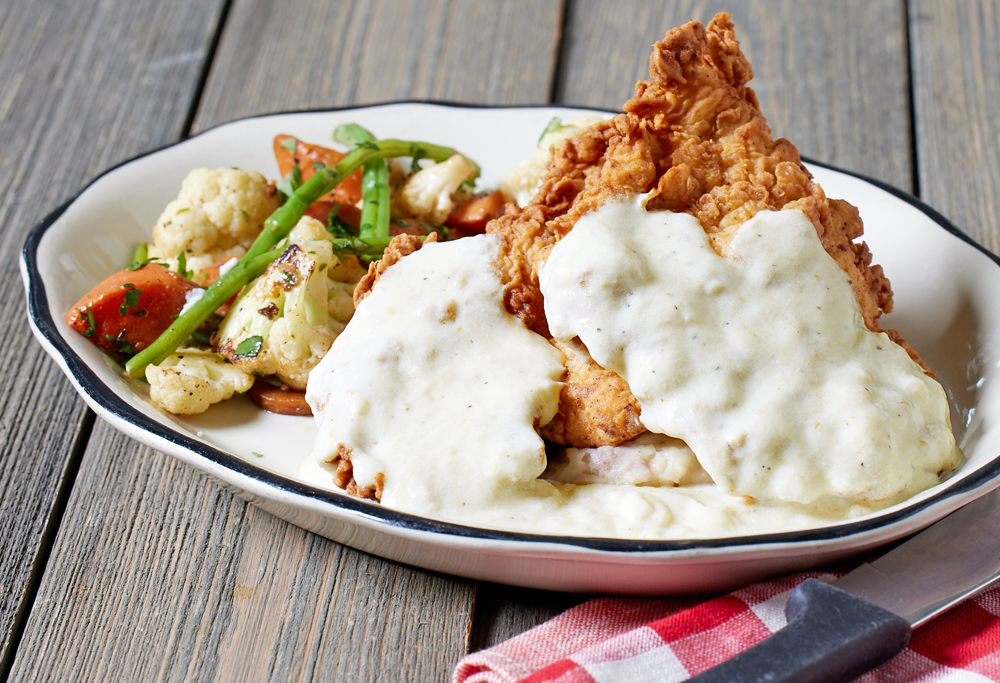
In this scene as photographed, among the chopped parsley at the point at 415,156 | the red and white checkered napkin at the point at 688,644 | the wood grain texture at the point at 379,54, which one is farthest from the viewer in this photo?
the wood grain texture at the point at 379,54

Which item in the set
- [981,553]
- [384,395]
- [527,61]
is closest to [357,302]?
[384,395]

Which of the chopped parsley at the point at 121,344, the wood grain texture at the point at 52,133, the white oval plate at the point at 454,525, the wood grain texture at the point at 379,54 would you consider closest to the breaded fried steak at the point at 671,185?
the white oval plate at the point at 454,525

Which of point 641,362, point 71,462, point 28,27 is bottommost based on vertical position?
point 71,462

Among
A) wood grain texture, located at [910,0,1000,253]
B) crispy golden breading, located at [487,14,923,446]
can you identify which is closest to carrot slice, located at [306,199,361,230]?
crispy golden breading, located at [487,14,923,446]

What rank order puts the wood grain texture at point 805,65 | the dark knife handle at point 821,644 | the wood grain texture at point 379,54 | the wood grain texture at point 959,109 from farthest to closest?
the wood grain texture at point 379,54 → the wood grain texture at point 805,65 → the wood grain texture at point 959,109 → the dark knife handle at point 821,644

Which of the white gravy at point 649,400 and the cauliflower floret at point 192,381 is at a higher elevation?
the white gravy at point 649,400

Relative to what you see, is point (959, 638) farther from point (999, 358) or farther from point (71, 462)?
point (71, 462)

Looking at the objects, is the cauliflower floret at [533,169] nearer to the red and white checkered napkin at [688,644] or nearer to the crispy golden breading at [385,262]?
the crispy golden breading at [385,262]
